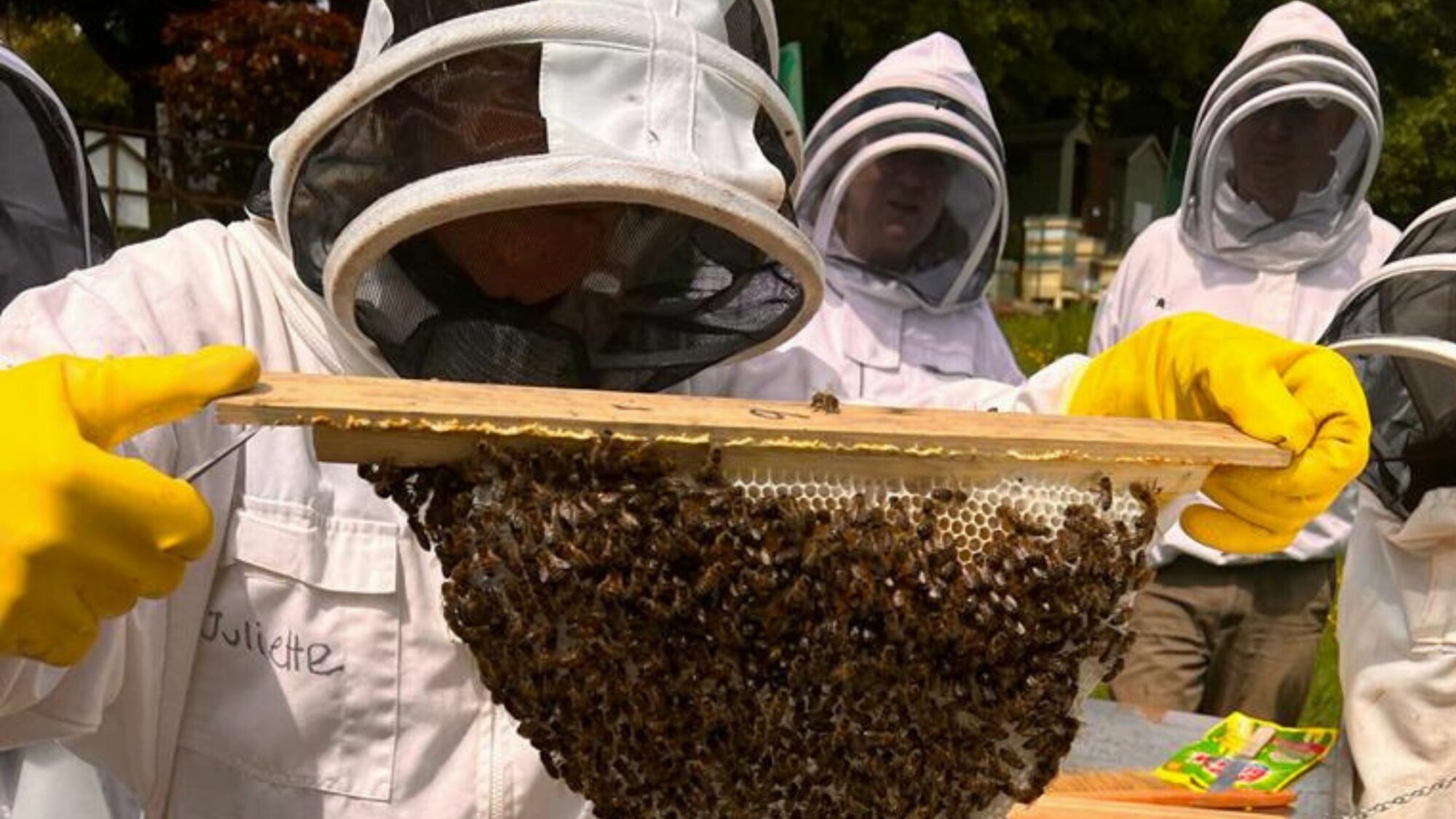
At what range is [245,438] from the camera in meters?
1.66

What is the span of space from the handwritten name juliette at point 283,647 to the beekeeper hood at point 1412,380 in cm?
220

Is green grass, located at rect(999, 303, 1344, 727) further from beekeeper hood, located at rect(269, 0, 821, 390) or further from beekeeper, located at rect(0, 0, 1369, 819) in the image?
beekeeper hood, located at rect(269, 0, 821, 390)

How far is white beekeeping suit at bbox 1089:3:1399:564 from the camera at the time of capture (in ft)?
16.1

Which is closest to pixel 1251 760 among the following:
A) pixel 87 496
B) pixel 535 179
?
pixel 535 179

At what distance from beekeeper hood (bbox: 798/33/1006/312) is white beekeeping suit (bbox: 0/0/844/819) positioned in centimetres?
320

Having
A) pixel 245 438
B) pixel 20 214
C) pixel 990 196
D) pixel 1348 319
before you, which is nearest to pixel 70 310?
pixel 245 438

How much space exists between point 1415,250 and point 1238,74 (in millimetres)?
2662

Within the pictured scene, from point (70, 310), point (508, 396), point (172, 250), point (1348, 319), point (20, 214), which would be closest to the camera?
point (508, 396)

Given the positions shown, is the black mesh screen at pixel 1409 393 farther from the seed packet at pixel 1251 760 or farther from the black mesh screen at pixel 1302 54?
the black mesh screen at pixel 1302 54

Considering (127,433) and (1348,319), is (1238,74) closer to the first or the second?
(1348,319)

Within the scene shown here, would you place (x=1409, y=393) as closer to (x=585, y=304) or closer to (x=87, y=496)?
(x=585, y=304)

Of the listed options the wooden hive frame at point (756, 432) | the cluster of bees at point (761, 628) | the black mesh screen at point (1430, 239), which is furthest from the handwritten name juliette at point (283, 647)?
the black mesh screen at point (1430, 239)

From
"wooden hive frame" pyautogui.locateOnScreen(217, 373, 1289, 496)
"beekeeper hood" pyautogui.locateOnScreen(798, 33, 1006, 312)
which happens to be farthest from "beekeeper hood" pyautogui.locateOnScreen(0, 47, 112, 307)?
"beekeeper hood" pyautogui.locateOnScreen(798, 33, 1006, 312)

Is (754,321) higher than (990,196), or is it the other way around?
(754,321)
